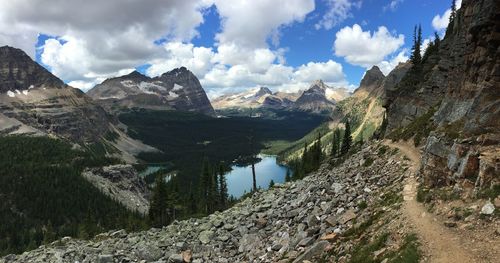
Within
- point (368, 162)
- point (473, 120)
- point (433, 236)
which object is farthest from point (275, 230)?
point (473, 120)

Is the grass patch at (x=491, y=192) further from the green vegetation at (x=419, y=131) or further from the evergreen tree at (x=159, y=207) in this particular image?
the evergreen tree at (x=159, y=207)

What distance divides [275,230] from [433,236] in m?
18.4

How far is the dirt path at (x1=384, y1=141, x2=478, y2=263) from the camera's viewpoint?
19.5m

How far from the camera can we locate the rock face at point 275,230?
1195 inches

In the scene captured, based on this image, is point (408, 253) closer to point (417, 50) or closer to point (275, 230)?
point (275, 230)

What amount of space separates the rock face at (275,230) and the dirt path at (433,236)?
2.95 meters

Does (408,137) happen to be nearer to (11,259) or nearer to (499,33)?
(499,33)

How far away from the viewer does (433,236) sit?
851 inches

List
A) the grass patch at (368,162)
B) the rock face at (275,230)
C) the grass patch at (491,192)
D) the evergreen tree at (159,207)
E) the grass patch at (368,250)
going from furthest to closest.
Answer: the evergreen tree at (159,207) → the grass patch at (368,162) → the rock face at (275,230) → the grass patch at (368,250) → the grass patch at (491,192)

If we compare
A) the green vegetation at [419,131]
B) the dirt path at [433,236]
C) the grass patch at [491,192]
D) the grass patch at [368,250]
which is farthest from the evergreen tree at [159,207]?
the grass patch at [491,192]

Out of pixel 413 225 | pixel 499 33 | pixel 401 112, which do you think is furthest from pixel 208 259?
pixel 401 112

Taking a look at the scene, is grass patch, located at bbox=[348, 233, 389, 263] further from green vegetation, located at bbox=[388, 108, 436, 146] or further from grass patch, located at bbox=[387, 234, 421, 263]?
green vegetation, located at bbox=[388, 108, 436, 146]

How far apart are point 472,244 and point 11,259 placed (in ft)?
208

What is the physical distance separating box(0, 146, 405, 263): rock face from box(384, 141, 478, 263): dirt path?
295 centimetres
